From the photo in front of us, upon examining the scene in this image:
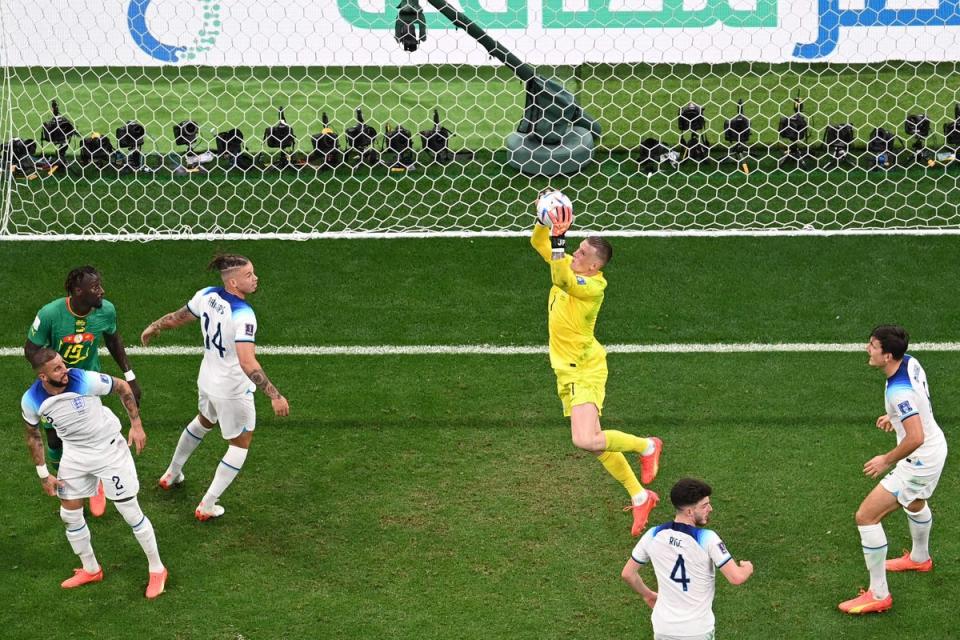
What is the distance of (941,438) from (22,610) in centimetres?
525

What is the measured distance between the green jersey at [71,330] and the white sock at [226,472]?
41.3 inches

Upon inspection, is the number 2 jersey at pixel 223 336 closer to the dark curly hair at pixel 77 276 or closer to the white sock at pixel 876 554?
the dark curly hair at pixel 77 276

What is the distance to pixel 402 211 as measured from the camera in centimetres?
1345

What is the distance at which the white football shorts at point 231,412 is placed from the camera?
26.0 feet

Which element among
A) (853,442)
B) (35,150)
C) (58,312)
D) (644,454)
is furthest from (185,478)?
(35,150)

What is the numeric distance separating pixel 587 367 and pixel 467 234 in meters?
4.48

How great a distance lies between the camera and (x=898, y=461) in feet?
22.5

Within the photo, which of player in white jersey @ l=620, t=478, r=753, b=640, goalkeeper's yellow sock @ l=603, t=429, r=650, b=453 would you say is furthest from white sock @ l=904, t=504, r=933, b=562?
player in white jersey @ l=620, t=478, r=753, b=640

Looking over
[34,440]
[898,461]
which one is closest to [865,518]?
[898,461]

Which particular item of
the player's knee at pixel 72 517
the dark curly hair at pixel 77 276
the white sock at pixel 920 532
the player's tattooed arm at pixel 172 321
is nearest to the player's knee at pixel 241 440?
the player's tattooed arm at pixel 172 321

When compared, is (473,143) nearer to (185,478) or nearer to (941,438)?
(185,478)

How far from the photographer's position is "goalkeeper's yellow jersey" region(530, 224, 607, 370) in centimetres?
786

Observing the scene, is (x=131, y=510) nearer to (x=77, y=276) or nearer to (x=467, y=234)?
(x=77, y=276)

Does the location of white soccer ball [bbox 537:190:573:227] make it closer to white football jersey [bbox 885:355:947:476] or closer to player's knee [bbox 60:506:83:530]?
white football jersey [bbox 885:355:947:476]
